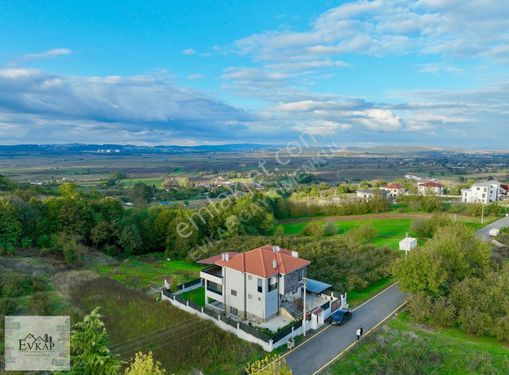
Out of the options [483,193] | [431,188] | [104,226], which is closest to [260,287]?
[104,226]

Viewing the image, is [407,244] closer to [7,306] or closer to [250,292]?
[250,292]

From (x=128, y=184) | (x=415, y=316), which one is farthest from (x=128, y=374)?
(x=128, y=184)

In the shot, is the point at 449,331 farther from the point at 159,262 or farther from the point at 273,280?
the point at 159,262

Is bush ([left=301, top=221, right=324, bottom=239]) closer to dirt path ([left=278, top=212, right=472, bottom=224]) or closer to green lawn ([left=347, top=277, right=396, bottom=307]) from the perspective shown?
dirt path ([left=278, top=212, right=472, bottom=224])

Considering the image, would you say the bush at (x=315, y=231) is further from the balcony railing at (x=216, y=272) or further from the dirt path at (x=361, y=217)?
the balcony railing at (x=216, y=272)

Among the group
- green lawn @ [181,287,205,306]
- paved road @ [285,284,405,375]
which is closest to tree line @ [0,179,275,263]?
green lawn @ [181,287,205,306]

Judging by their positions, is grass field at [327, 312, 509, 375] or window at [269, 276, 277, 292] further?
window at [269, 276, 277, 292]

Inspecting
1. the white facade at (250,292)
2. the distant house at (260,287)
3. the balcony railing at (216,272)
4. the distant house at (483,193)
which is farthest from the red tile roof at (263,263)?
the distant house at (483,193)
